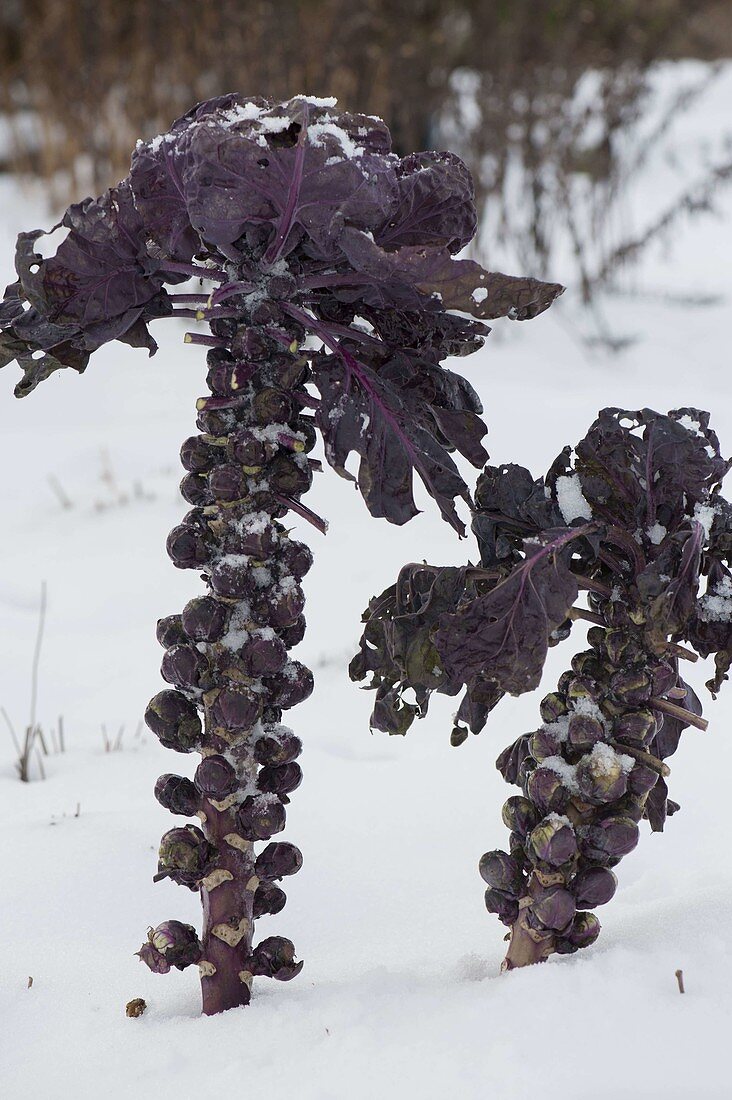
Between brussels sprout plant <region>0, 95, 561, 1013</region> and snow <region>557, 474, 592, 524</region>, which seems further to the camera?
snow <region>557, 474, 592, 524</region>

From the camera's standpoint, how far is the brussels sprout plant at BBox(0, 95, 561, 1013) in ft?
3.08

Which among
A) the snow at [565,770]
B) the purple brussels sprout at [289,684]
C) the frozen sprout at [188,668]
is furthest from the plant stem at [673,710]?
the frozen sprout at [188,668]

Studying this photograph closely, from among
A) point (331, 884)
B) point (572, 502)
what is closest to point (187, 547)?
point (572, 502)

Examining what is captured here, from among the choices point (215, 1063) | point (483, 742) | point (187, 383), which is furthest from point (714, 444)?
point (187, 383)

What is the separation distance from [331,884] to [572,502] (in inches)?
28.6

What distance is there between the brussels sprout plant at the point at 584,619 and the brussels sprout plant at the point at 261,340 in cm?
9

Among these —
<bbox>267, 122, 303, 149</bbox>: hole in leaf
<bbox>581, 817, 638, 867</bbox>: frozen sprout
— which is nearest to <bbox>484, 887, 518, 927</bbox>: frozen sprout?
<bbox>581, 817, 638, 867</bbox>: frozen sprout

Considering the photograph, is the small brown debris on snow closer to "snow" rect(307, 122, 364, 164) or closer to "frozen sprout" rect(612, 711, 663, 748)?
"frozen sprout" rect(612, 711, 663, 748)

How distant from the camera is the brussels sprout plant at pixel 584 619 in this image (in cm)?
100

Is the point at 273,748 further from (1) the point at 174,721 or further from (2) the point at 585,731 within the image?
(2) the point at 585,731

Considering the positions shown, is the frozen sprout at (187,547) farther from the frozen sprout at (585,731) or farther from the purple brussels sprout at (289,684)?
the frozen sprout at (585,731)

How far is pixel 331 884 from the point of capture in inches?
60.2

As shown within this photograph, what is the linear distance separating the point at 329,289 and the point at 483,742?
1.17m

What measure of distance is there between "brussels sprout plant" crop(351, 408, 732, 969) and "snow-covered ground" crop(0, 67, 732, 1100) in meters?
0.12
